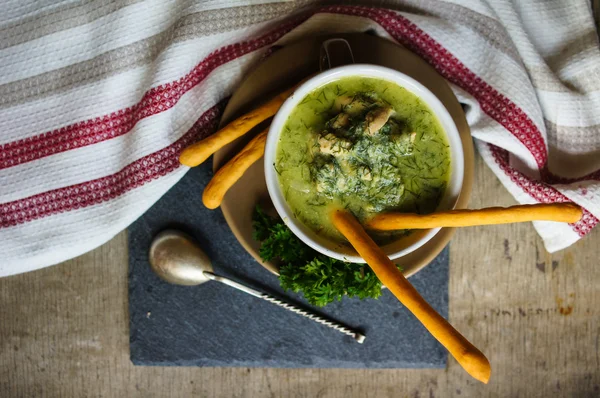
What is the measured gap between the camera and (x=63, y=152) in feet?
4.58

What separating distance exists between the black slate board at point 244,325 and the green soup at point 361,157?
43 cm

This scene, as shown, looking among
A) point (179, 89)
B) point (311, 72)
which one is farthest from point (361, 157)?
point (179, 89)

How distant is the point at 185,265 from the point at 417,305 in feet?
2.29

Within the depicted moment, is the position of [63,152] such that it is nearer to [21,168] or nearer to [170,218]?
[21,168]

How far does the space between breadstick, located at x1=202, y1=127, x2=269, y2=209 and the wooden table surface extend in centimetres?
49

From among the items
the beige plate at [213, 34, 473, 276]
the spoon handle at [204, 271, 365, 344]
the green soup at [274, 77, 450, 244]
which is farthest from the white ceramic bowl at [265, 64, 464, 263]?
the spoon handle at [204, 271, 365, 344]

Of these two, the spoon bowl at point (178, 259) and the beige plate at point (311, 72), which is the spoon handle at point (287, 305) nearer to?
the spoon bowl at point (178, 259)

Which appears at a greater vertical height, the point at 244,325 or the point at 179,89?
the point at 179,89

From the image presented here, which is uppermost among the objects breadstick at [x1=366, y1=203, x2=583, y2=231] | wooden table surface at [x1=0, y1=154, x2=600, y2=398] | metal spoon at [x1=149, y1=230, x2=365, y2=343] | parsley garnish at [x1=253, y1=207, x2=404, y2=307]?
breadstick at [x1=366, y1=203, x2=583, y2=231]

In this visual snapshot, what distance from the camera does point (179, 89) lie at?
1.34 metres

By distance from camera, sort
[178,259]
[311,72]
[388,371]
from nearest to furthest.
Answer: [311,72], [178,259], [388,371]

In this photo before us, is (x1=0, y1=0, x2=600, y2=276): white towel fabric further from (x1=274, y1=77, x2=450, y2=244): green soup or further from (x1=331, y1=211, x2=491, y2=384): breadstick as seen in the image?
(x1=331, y1=211, x2=491, y2=384): breadstick

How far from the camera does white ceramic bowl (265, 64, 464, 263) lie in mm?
1132

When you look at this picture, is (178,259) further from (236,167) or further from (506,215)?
(506,215)
